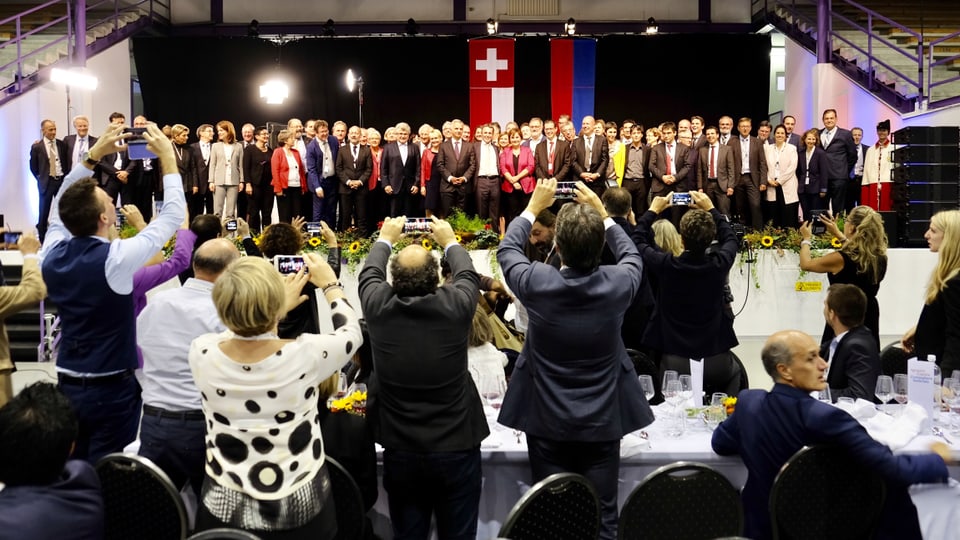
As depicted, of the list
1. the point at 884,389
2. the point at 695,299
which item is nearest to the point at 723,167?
the point at 695,299

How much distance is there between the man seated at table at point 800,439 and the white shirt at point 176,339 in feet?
6.06

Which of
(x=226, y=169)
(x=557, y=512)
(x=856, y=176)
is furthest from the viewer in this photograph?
(x=856, y=176)

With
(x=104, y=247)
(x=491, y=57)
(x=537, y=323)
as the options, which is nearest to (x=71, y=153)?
(x=491, y=57)

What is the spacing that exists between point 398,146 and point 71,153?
165 inches

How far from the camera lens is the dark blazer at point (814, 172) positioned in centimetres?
1068

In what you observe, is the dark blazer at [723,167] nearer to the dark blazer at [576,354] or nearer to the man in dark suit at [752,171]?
the man in dark suit at [752,171]

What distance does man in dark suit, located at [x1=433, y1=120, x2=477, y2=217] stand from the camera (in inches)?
415

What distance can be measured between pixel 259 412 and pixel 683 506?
49.3 inches

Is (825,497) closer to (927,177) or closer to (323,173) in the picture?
(927,177)

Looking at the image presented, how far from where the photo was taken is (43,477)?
75.4 inches

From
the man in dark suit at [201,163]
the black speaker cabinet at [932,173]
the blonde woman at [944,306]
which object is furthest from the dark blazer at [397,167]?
the blonde woman at [944,306]

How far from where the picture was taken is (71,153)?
10.7m

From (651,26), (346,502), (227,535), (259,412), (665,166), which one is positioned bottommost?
(346,502)

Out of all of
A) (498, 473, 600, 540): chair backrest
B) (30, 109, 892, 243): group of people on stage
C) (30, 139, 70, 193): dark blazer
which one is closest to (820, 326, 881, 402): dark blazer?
(498, 473, 600, 540): chair backrest
